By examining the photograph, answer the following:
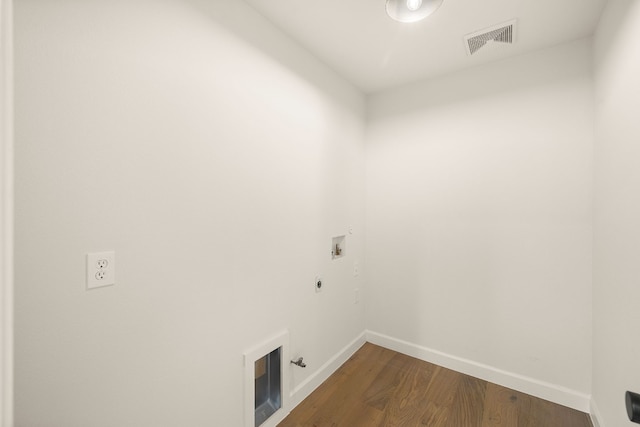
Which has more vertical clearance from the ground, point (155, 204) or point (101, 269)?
point (155, 204)

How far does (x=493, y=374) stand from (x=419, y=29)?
2.48m

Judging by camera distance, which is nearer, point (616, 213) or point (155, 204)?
point (155, 204)

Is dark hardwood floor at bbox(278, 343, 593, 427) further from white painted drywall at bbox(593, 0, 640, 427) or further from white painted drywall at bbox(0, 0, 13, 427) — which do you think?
white painted drywall at bbox(0, 0, 13, 427)

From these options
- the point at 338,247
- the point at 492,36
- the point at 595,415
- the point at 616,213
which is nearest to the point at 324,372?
the point at 338,247

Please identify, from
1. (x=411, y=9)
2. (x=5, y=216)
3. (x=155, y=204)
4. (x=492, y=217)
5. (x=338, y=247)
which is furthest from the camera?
(x=338, y=247)

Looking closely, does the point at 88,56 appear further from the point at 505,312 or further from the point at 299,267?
the point at 505,312

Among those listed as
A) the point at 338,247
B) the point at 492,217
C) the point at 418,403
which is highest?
the point at 492,217

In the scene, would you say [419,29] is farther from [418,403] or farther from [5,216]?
[418,403]

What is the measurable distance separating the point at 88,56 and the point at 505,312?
107 inches

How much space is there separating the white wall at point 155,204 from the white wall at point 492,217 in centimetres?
98

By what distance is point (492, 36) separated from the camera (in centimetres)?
175

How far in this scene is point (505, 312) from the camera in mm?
2000

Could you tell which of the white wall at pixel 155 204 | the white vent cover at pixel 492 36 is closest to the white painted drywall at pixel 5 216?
the white wall at pixel 155 204

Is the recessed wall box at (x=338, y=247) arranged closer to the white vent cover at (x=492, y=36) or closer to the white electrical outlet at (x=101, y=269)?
the white electrical outlet at (x=101, y=269)
